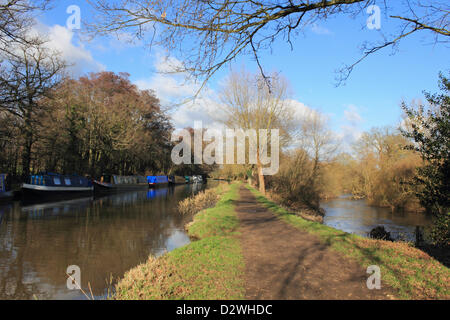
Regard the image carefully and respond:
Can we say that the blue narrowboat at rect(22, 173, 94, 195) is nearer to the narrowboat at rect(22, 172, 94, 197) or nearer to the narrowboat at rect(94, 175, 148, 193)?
the narrowboat at rect(22, 172, 94, 197)

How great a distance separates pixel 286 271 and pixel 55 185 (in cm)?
2084

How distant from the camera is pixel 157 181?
40.3m

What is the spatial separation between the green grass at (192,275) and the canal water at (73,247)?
0.94m

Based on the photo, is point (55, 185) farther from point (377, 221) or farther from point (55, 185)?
point (377, 221)

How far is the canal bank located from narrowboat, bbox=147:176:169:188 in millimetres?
32254

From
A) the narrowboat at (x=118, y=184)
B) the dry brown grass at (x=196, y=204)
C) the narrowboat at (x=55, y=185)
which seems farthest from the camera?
the narrowboat at (x=118, y=184)

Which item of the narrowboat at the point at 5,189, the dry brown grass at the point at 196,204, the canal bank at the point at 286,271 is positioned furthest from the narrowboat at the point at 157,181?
the canal bank at the point at 286,271

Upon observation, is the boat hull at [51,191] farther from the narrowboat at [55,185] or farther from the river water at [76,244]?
the river water at [76,244]

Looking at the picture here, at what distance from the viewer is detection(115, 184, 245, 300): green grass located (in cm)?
418

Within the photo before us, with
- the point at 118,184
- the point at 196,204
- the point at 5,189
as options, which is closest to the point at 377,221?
the point at 196,204

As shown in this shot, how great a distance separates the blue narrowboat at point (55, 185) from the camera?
19234 millimetres
